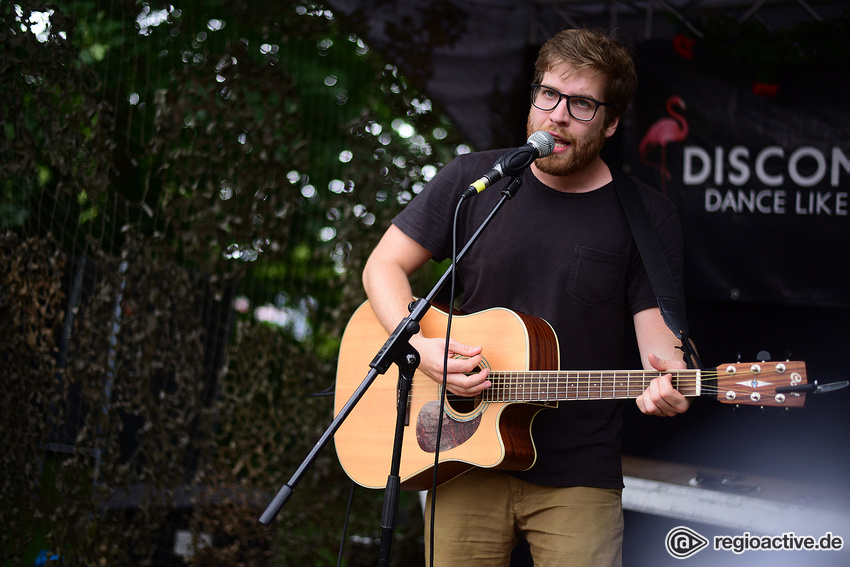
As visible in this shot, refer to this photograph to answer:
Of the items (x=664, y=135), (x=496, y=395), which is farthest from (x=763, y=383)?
(x=664, y=135)

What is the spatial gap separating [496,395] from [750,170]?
228cm

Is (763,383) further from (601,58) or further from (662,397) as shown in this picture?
(601,58)

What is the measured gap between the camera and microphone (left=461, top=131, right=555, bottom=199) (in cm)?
195

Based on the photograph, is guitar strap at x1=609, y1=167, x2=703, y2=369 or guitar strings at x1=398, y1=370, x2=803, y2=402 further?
guitar strap at x1=609, y1=167, x2=703, y2=369

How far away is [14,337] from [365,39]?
7.48ft

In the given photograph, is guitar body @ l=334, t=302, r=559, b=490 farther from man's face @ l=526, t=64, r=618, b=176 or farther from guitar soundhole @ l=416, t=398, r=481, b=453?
man's face @ l=526, t=64, r=618, b=176

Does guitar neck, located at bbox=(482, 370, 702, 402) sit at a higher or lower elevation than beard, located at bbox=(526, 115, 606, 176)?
lower

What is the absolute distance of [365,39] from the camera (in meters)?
4.15

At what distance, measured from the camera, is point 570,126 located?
7.64 feet

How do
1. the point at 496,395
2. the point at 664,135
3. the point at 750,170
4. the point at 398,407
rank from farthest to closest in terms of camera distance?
the point at 664,135 → the point at 750,170 → the point at 496,395 → the point at 398,407

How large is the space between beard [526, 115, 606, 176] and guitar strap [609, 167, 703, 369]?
14 cm

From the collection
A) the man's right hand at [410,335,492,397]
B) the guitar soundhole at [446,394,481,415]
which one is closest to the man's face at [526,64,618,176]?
the man's right hand at [410,335,492,397]

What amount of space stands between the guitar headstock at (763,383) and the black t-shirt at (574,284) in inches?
14.9

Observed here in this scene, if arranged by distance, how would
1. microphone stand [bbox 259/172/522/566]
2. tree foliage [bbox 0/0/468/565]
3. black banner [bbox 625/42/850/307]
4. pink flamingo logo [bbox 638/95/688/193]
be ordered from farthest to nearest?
1. pink flamingo logo [bbox 638/95/688/193]
2. black banner [bbox 625/42/850/307]
3. tree foliage [bbox 0/0/468/565]
4. microphone stand [bbox 259/172/522/566]
